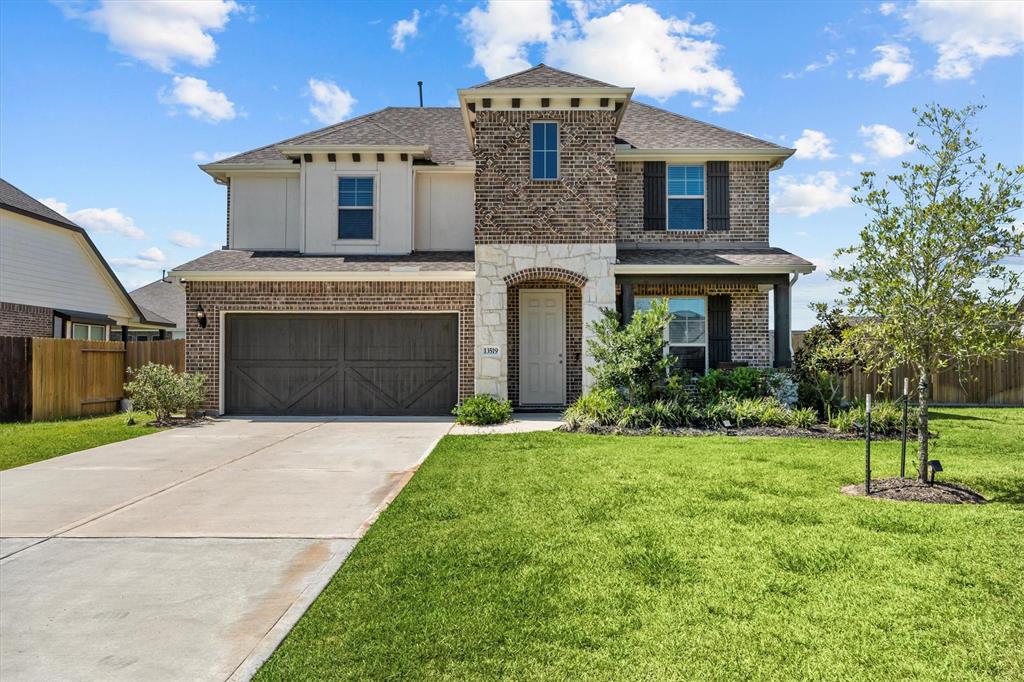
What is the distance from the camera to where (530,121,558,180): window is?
13578 millimetres

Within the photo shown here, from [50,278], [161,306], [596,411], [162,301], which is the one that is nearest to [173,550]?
[596,411]

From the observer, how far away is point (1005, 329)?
6.58 m

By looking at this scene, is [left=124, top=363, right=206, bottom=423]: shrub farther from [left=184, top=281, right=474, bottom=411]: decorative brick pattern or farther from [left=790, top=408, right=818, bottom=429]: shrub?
[left=790, top=408, right=818, bottom=429]: shrub

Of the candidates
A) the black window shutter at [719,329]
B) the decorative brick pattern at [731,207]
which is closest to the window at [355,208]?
the decorative brick pattern at [731,207]

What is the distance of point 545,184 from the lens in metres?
13.5

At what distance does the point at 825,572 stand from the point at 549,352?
10.3 metres

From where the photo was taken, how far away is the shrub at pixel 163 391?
12828 millimetres

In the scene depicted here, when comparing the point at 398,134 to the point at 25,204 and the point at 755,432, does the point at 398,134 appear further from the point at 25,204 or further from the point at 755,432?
the point at 25,204

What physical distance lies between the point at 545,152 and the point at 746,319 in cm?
570

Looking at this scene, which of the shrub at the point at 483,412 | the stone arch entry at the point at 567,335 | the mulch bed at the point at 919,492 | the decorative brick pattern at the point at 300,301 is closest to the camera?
the mulch bed at the point at 919,492

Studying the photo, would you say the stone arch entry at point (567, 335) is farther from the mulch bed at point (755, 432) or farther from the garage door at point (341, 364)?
the mulch bed at point (755, 432)

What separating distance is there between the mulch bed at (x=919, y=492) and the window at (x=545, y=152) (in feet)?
28.4

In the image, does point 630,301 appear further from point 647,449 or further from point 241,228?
point 241,228

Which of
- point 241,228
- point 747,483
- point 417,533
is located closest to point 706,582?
point 417,533
